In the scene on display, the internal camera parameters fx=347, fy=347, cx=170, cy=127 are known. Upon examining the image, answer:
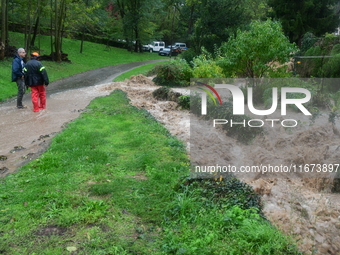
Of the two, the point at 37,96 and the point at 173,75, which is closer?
the point at 37,96

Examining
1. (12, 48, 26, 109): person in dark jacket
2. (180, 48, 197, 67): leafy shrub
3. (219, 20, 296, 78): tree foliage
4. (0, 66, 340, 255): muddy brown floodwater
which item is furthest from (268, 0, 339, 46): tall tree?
(12, 48, 26, 109): person in dark jacket

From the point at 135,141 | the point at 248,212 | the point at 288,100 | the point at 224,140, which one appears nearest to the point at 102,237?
the point at 248,212

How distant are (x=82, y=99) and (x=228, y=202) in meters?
10.9

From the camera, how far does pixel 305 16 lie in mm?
27203

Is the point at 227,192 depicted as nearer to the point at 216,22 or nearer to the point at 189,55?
the point at 189,55

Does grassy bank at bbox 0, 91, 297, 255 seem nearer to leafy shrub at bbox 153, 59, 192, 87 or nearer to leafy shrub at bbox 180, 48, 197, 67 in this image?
leafy shrub at bbox 153, 59, 192, 87

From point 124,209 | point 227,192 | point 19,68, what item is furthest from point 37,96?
point 227,192

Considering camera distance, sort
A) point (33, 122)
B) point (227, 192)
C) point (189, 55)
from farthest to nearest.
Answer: point (189, 55), point (33, 122), point (227, 192)

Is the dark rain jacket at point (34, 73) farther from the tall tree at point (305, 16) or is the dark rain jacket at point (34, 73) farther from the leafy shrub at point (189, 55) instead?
the tall tree at point (305, 16)

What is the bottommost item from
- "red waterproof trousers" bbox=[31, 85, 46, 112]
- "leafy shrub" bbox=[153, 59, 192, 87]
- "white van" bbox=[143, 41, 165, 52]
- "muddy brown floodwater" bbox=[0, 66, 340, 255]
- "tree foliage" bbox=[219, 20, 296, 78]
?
"muddy brown floodwater" bbox=[0, 66, 340, 255]

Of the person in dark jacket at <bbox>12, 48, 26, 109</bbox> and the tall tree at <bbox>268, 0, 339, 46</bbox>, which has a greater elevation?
the tall tree at <bbox>268, 0, 339, 46</bbox>

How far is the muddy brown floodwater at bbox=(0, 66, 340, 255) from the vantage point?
461cm

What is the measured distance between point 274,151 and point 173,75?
38.6 feet

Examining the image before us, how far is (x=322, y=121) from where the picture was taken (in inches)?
397
